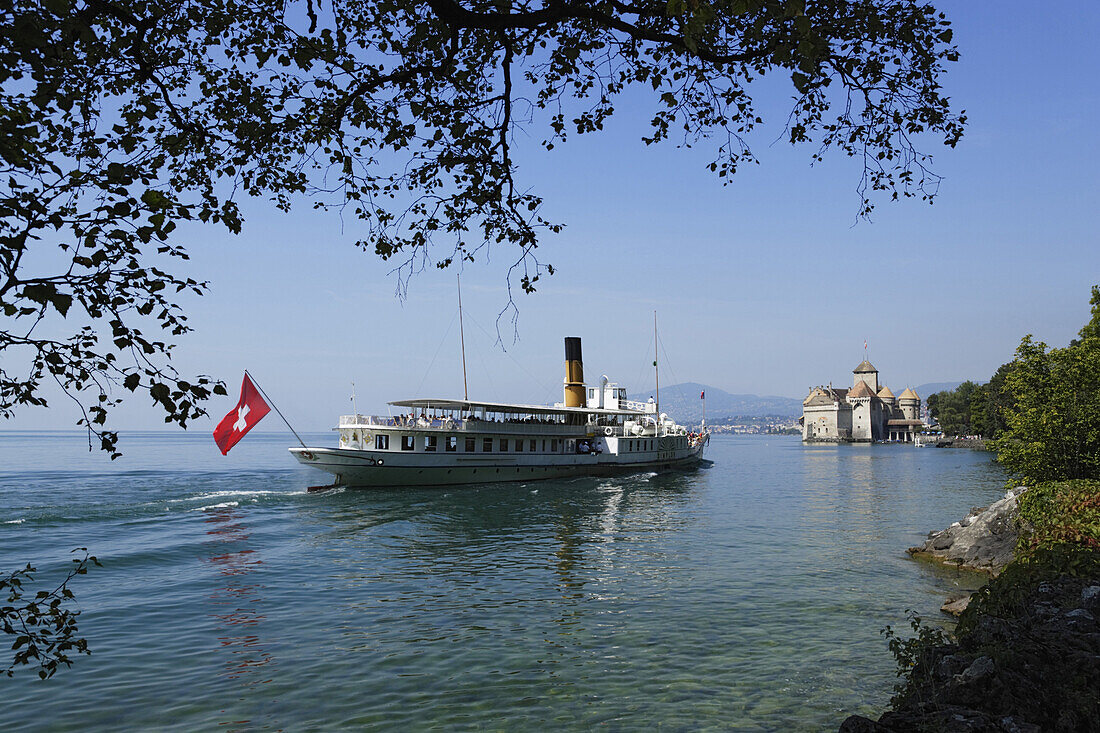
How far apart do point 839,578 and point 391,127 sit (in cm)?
1682

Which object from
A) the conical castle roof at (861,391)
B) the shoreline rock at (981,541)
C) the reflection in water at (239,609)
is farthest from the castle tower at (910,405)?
the reflection in water at (239,609)

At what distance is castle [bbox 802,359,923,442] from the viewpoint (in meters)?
177

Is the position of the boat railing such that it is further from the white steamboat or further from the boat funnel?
the boat funnel

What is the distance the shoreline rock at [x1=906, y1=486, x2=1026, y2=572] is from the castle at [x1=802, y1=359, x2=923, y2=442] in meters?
164

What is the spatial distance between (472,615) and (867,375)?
192447 millimetres

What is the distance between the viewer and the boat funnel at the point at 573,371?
6078 centimetres

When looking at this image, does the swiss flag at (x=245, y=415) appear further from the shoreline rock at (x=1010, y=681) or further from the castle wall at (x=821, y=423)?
the castle wall at (x=821, y=423)

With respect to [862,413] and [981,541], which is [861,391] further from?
[981,541]

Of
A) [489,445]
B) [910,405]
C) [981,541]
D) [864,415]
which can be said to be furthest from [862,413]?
[981,541]

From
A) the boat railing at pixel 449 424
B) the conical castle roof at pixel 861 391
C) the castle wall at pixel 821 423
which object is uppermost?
the conical castle roof at pixel 861 391

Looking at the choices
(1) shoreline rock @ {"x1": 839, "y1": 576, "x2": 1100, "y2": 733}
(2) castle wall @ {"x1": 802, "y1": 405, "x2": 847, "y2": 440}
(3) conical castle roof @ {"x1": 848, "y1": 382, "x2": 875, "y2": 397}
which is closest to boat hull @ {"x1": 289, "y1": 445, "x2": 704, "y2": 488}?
(1) shoreline rock @ {"x1": 839, "y1": 576, "x2": 1100, "y2": 733}

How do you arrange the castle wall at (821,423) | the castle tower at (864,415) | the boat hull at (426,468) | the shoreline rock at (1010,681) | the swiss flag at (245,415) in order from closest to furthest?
the shoreline rock at (1010,681) → the swiss flag at (245,415) → the boat hull at (426,468) → the castle tower at (864,415) → the castle wall at (821,423)

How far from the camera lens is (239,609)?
16578mm

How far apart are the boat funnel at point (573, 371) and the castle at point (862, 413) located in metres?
136
